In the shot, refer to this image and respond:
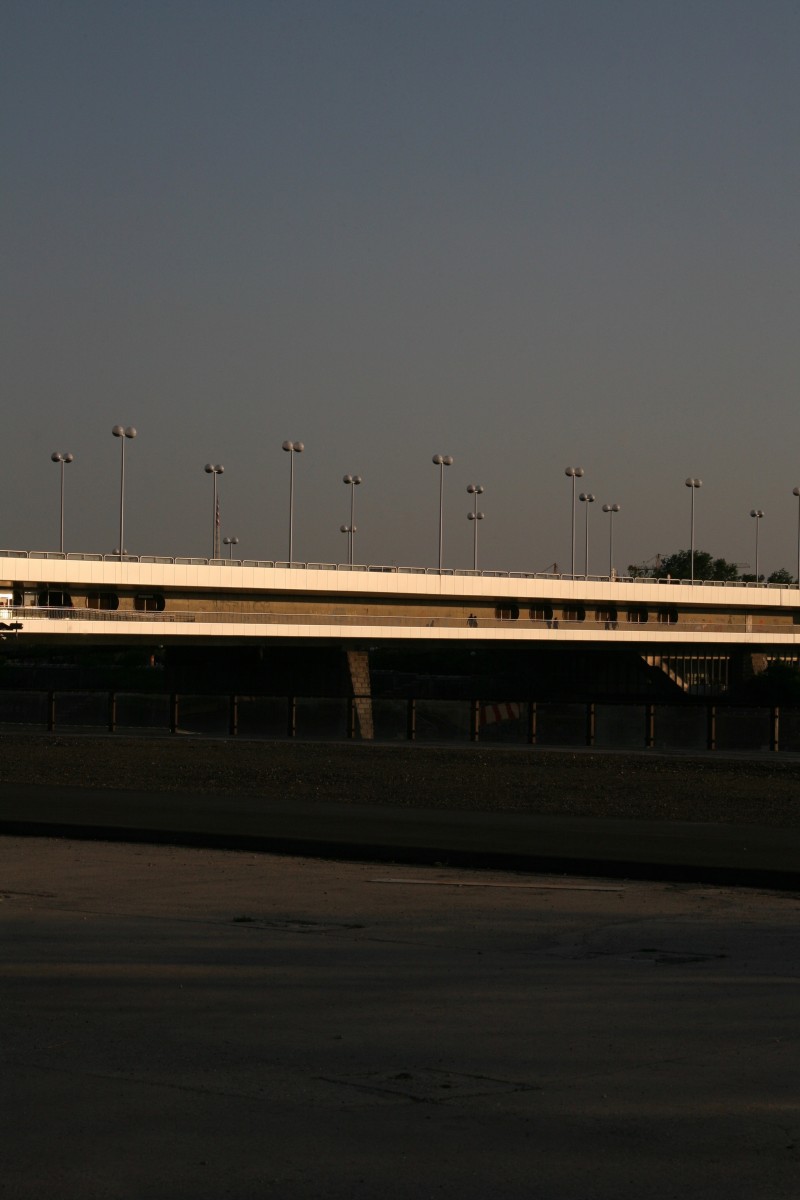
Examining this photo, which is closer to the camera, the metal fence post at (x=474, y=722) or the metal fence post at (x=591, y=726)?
the metal fence post at (x=591, y=726)

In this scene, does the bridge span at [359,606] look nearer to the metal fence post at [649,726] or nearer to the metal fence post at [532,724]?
the metal fence post at [532,724]

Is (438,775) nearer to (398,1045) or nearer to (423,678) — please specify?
(398,1045)

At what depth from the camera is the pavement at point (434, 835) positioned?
14398 mm

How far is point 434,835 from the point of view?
16.5m

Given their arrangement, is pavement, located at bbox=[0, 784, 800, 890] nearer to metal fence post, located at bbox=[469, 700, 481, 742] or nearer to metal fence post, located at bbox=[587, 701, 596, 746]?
metal fence post, located at bbox=[587, 701, 596, 746]

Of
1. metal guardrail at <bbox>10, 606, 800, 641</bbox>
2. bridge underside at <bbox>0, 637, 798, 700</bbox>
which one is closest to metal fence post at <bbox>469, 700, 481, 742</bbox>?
metal guardrail at <bbox>10, 606, 800, 641</bbox>

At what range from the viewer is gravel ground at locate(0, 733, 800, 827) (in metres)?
23.1

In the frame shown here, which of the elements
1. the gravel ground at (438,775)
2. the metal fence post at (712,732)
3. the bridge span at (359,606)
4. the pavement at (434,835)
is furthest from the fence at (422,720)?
the pavement at (434,835)

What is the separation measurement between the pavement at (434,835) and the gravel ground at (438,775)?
2.85 meters

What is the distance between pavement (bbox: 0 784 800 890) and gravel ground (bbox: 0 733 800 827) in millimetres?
2851

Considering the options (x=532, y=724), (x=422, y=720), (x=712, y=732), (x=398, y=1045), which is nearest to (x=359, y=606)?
(x=422, y=720)

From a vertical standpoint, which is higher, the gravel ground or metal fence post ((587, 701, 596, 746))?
metal fence post ((587, 701, 596, 746))

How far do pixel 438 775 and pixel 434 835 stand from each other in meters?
12.8

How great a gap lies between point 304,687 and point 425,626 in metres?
7.81
